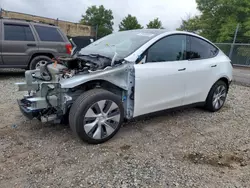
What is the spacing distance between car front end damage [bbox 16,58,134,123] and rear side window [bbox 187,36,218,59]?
4.68 ft

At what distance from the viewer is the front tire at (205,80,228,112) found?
4291mm

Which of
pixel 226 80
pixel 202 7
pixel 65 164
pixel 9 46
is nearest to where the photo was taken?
pixel 65 164

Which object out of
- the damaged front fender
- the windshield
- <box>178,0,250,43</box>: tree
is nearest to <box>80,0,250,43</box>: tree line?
<box>178,0,250,43</box>: tree

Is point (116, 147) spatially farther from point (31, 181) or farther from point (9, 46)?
point (9, 46)

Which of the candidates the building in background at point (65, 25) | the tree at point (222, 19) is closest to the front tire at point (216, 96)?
the building in background at point (65, 25)

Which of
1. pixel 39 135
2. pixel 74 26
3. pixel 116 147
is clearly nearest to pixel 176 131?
pixel 116 147

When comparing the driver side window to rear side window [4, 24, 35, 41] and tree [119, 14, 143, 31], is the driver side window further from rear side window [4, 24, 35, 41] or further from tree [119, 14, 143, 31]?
tree [119, 14, 143, 31]

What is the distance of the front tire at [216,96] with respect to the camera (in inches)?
169

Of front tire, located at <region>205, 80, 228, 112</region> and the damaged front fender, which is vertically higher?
the damaged front fender

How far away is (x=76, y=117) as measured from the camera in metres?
2.70

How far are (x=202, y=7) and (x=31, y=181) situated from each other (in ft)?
88.8

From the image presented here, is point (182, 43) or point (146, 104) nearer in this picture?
point (146, 104)

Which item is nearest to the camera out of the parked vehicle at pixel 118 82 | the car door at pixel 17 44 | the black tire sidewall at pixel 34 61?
the parked vehicle at pixel 118 82

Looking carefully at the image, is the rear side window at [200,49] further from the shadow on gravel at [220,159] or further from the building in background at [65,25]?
the building in background at [65,25]
